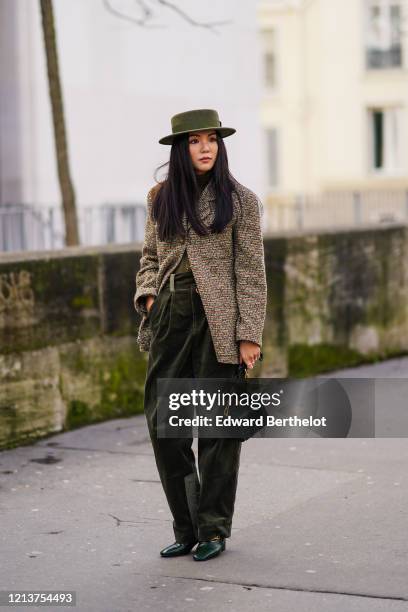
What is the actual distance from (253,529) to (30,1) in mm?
11989

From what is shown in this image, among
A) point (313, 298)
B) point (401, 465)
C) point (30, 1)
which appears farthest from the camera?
point (30, 1)

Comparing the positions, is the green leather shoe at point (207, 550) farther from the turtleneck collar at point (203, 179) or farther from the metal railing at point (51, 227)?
the metal railing at point (51, 227)

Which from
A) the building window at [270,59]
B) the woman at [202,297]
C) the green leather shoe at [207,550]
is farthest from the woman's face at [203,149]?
the building window at [270,59]

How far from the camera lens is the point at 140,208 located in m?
13.0

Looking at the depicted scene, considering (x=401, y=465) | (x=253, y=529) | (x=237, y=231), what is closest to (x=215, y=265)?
(x=237, y=231)

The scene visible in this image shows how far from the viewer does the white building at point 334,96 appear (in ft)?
123

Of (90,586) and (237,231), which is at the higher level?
(237,231)

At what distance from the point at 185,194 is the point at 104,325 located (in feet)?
11.8

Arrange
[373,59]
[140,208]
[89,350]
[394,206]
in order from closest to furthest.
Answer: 1. [89,350]
2. [140,208]
3. [394,206]
4. [373,59]

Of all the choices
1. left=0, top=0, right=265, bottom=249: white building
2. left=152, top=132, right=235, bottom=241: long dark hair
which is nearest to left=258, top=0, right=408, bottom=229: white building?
left=0, top=0, right=265, bottom=249: white building

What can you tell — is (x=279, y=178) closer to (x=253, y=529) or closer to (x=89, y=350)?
(x=89, y=350)

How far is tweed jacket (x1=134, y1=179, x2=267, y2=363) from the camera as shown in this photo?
523 centimetres

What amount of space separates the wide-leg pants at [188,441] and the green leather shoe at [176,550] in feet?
0.09

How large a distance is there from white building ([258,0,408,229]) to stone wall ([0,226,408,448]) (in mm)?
25895
